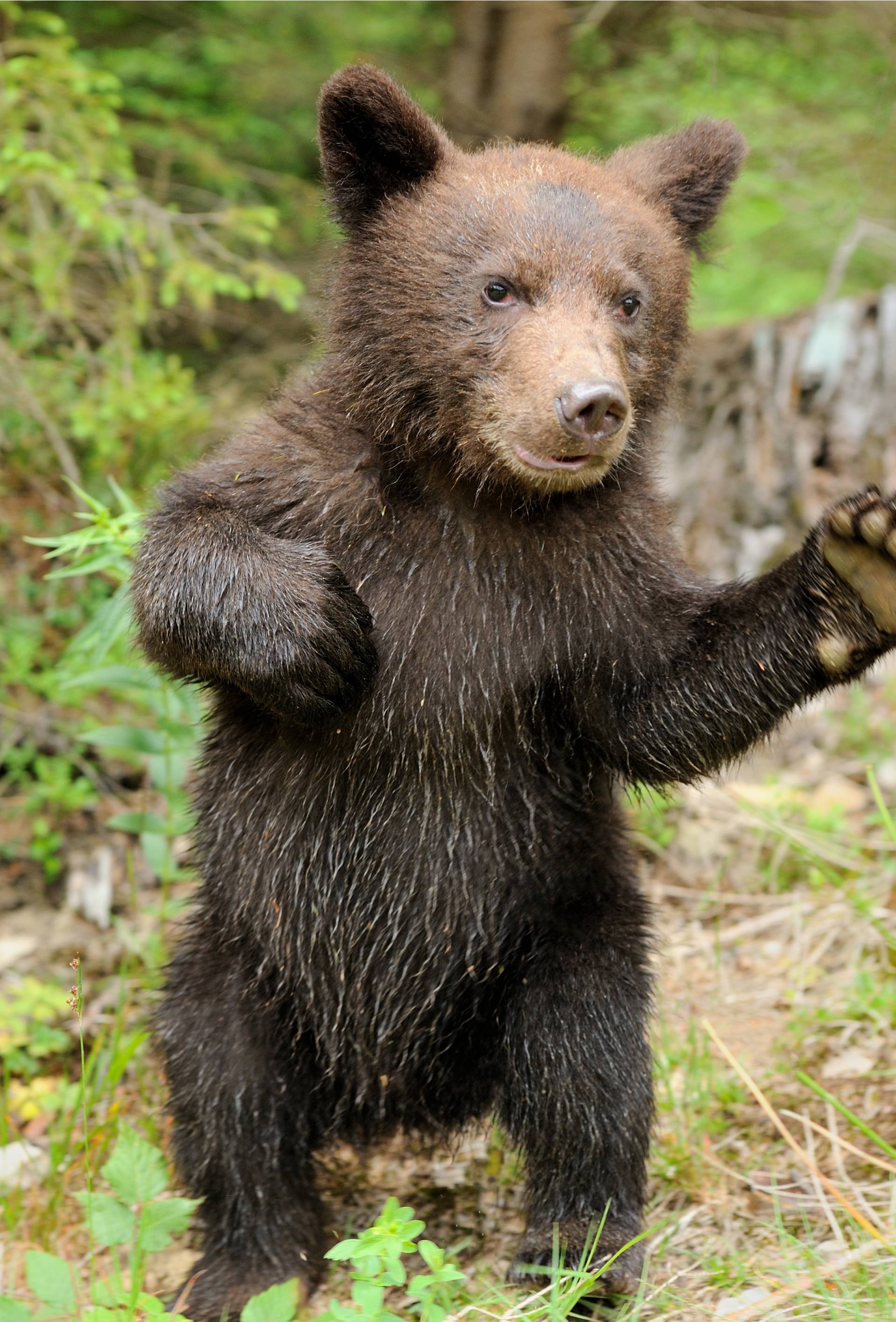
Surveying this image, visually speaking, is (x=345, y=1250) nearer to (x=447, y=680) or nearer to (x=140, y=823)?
(x=447, y=680)

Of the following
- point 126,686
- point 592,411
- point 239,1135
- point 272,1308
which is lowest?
point 239,1135

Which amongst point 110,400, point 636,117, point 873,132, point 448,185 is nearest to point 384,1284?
point 448,185

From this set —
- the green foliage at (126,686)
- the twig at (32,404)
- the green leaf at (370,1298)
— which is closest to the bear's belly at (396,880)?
the green foliage at (126,686)

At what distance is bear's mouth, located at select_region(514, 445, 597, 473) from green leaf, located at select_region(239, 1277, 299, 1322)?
5.74ft

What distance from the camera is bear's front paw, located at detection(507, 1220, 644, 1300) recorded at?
122 inches

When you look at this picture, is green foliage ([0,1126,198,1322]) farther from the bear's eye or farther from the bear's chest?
the bear's eye

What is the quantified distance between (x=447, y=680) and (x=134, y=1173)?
1.28m

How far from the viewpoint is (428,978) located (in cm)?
337

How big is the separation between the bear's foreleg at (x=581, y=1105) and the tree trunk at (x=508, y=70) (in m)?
5.20

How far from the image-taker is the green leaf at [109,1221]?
9.66ft

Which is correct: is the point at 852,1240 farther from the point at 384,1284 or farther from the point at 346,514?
the point at 346,514

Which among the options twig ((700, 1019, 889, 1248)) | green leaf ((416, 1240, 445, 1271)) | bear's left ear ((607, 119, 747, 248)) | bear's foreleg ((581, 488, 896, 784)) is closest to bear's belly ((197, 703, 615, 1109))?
bear's foreleg ((581, 488, 896, 784))

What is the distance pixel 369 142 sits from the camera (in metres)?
3.26

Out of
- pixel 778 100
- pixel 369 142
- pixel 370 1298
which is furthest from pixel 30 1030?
pixel 778 100
